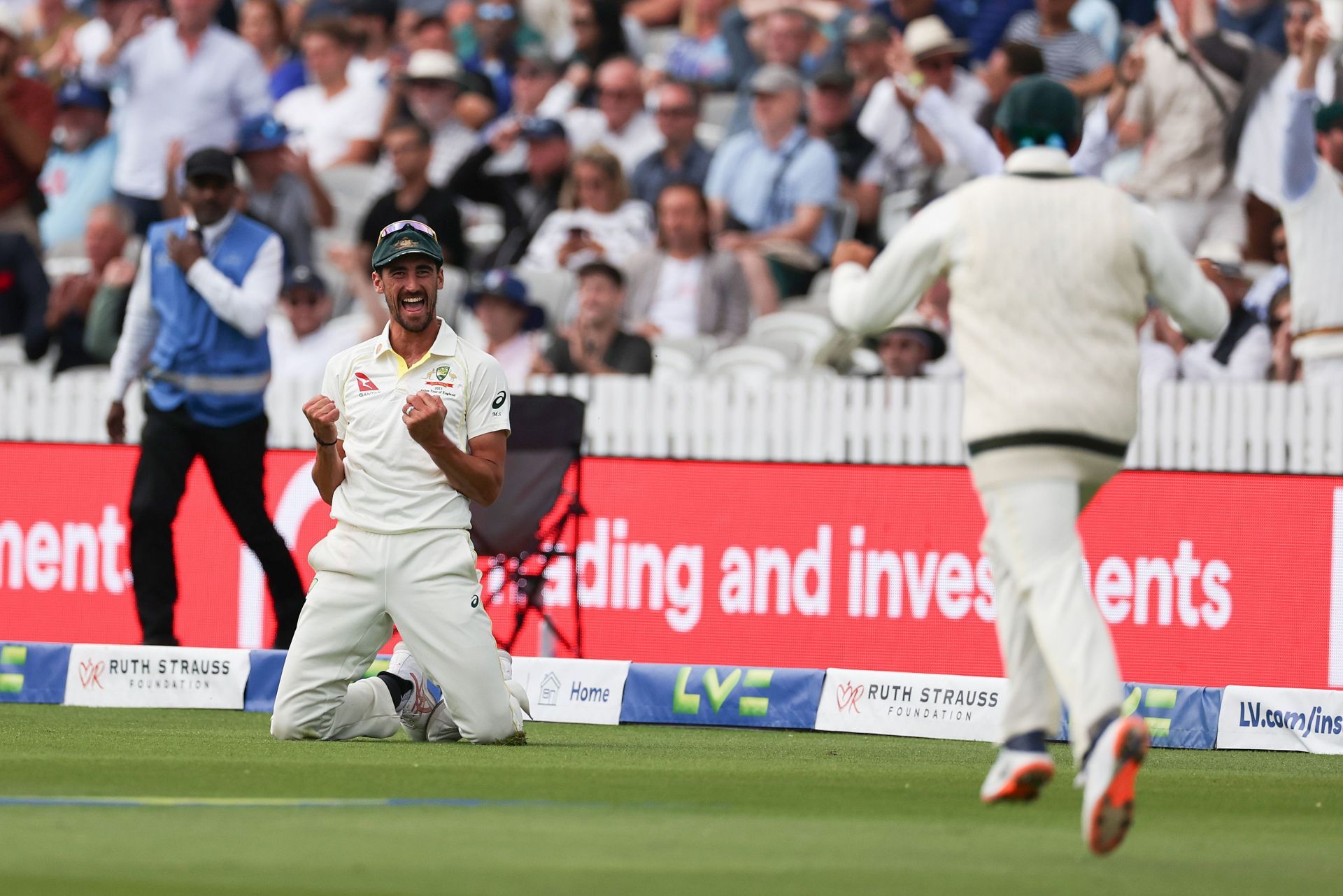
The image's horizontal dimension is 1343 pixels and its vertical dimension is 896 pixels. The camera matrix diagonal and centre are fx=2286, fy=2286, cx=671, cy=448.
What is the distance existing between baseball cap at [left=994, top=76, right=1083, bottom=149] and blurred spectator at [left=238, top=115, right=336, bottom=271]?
33.9 feet

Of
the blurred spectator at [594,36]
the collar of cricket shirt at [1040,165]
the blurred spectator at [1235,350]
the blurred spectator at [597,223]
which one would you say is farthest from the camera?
the blurred spectator at [594,36]

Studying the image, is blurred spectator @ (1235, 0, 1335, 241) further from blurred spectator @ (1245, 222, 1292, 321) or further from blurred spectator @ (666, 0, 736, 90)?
blurred spectator @ (666, 0, 736, 90)

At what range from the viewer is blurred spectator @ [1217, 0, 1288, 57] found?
596 inches

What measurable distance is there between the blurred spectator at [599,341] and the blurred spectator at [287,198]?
3229 millimetres

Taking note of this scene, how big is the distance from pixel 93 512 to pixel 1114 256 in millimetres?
7939

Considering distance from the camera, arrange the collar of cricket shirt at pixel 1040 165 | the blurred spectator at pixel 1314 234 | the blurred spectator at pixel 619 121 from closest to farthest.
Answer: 1. the collar of cricket shirt at pixel 1040 165
2. the blurred spectator at pixel 1314 234
3. the blurred spectator at pixel 619 121

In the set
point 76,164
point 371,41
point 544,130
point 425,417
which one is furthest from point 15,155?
point 425,417

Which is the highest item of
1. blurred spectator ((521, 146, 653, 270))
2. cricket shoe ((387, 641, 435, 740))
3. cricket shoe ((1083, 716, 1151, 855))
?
blurred spectator ((521, 146, 653, 270))

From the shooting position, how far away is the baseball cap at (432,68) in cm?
1691

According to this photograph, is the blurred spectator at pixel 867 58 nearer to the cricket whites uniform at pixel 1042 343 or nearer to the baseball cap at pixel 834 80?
the baseball cap at pixel 834 80

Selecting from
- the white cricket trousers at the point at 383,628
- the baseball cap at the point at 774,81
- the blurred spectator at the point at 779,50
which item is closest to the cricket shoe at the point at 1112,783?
the white cricket trousers at the point at 383,628

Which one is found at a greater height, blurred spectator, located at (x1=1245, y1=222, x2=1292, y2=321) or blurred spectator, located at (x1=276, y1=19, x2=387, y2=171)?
blurred spectator, located at (x1=276, y1=19, x2=387, y2=171)

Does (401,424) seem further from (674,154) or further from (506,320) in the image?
(674,154)

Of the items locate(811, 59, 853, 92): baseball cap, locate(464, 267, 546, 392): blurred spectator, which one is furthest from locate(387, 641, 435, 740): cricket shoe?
locate(811, 59, 853, 92): baseball cap
